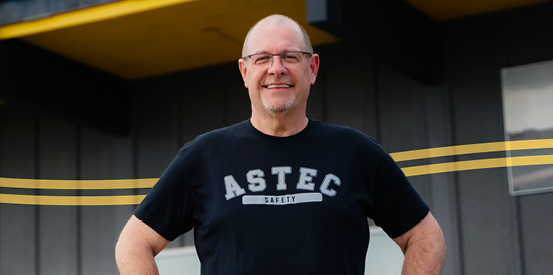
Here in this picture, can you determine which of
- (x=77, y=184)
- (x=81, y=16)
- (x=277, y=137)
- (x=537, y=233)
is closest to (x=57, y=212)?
(x=77, y=184)

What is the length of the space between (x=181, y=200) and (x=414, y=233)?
679 millimetres

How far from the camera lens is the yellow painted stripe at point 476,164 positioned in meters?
3.56

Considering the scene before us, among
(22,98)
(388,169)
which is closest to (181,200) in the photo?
(388,169)

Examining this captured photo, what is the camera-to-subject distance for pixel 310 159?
1703 mm

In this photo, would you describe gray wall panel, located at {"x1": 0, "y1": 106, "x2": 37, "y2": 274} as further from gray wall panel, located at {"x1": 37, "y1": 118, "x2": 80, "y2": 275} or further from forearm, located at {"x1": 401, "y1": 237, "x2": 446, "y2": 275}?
forearm, located at {"x1": 401, "y1": 237, "x2": 446, "y2": 275}

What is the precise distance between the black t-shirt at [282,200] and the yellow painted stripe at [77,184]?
3.09 m

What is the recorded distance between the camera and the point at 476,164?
3.73 m

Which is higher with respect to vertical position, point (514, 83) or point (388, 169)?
point (514, 83)

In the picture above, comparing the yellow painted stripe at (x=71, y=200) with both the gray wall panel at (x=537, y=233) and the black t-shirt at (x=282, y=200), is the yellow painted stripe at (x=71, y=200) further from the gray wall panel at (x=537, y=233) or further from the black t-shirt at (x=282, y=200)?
the black t-shirt at (x=282, y=200)

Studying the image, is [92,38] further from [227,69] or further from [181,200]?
[181,200]

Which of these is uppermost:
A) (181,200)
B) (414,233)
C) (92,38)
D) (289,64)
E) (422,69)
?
(92,38)

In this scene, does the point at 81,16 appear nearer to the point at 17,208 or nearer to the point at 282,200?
the point at 17,208

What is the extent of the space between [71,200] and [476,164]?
3.20 m

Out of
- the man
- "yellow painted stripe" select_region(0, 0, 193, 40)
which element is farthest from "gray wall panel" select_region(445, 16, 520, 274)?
the man
